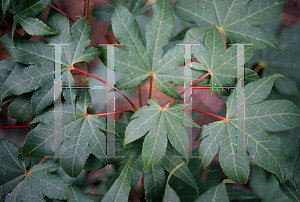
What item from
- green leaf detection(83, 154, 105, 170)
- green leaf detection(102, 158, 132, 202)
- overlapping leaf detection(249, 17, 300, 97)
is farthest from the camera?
overlapping leaf detection(249, 17, 300, 97)

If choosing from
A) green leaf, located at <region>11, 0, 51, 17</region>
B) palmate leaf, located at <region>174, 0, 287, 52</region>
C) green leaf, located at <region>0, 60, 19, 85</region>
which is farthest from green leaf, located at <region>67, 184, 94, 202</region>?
palmate leaf, located at <region>174, 0, 287, 52</region>

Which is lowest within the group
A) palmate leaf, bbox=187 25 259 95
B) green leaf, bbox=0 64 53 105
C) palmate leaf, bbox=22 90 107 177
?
palmate leaf, bbox=22 90 107 177

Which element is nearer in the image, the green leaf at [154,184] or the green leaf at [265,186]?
the green leaf at [154,184]

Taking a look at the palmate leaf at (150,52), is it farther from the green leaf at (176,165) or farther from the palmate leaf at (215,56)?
the green leaf at (176,165)

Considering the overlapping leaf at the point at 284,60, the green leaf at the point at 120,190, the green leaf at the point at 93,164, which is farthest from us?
the overlapping leaf at the point at 284,60

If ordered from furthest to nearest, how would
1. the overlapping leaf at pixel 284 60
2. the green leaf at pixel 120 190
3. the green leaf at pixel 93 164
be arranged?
1. the overlapping leaf at pixel 284 60
2. the green leaf at pixel 93 164
3. the green leaf at pixel 120 190

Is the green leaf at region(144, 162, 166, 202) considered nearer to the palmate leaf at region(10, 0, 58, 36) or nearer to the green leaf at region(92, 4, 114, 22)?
the palmate leaf at region(10, 0, 58, 36)

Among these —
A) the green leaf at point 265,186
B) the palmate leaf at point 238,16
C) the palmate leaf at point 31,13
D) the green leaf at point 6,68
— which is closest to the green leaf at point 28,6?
the palmate leaf at point 31,13
